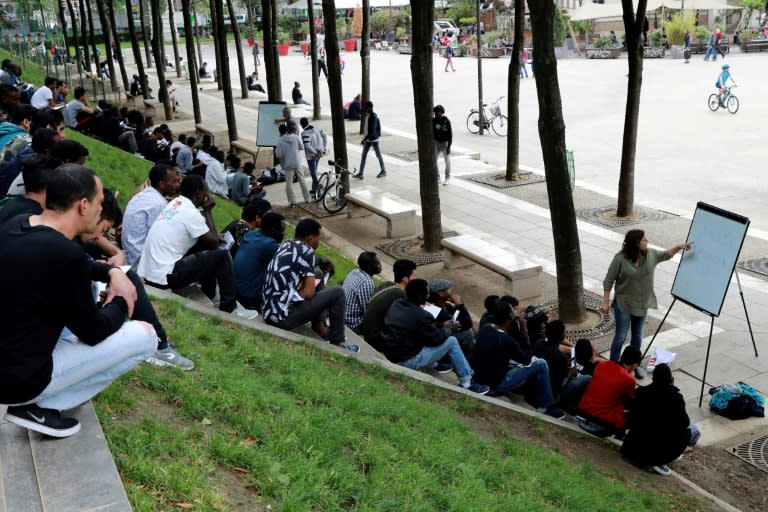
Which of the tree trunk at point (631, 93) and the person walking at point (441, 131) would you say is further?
the person walking at point (441, 131)

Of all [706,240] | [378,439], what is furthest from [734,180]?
[378,439]

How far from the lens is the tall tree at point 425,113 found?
1307 cm

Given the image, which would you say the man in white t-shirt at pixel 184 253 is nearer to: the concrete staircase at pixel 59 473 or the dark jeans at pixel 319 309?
the dark jeans at pixel 319 309

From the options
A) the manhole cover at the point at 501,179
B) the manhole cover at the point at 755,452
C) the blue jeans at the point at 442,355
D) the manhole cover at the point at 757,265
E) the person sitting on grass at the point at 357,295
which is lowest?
the manhole cover at the point at 755,452

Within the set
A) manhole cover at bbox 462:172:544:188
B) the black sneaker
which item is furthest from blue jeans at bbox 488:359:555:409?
manhole cover at bbox 462:172:544:188

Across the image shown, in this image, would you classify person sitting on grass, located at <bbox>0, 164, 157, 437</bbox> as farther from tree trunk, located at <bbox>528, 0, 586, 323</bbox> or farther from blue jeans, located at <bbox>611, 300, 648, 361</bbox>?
tree trunk, located at <bbox>528, 0, 586, 323</bbox>

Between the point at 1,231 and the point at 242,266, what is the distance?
4.02 metres

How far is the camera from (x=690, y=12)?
175 feet

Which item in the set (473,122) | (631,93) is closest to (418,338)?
(631,93)

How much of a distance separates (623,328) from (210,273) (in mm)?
4722

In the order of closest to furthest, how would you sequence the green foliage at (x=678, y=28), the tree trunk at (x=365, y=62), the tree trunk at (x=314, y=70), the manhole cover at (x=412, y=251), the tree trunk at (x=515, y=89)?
the manhole cover at (x=412, y=251), the tree trunk at (x=515, y=89), the tree trunk at (x=365, y=62), the tree trunk at (x=314, y=70), the green foliage at (x=678, y=28)

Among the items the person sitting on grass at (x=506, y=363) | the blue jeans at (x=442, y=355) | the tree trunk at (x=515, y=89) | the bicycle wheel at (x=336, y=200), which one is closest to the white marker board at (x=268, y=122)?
the bicycle wheel at (x=336, y=200)

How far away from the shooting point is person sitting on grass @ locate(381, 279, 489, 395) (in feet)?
24.9

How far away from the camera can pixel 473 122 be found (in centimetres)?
2620
